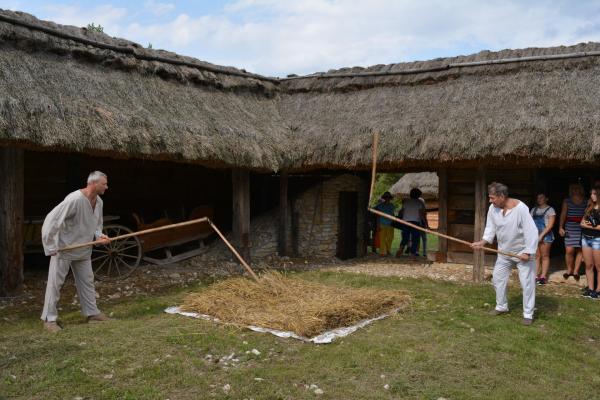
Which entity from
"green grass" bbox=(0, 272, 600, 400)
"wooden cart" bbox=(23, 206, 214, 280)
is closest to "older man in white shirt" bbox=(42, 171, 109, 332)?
"green grass" bbox=(0, 272, 600, 400)

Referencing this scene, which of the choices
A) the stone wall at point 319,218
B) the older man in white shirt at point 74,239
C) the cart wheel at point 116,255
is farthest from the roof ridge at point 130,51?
the older man in white shirt at point 74,239

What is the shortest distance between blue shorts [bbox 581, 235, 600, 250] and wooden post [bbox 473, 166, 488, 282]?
1.77 meters

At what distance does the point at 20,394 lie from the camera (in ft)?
12.2

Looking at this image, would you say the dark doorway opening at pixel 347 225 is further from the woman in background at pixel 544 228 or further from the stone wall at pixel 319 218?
the woman in background at pixel 544 228

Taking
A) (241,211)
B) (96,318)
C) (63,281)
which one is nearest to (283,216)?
(241,211)

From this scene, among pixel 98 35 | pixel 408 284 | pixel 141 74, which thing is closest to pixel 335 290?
pixel 408 284

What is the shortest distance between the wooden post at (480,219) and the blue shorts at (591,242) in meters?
1.77

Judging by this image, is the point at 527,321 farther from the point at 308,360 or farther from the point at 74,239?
the point at 74,239

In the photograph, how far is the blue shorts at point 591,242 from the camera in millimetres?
6789

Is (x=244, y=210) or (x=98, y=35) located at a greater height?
(x=98, y=35)

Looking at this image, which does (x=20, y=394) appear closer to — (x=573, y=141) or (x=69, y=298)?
(x=69, y=298)

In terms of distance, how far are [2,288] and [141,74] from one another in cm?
388

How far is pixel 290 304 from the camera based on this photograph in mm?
5910

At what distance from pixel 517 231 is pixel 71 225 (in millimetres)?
4418
